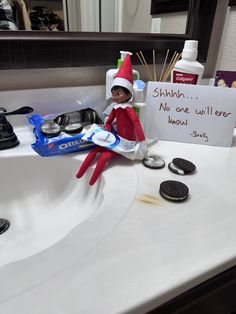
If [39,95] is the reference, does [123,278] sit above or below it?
below

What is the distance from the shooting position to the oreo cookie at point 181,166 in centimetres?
45

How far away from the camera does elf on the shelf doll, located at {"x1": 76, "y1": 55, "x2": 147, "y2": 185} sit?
1.52 ft

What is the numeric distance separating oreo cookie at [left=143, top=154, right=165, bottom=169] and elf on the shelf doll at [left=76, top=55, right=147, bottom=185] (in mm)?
14

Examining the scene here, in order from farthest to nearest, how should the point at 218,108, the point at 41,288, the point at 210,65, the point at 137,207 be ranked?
the point at 210,65 < the point at 218,108 < the point at 137,207 < the point at 41,288

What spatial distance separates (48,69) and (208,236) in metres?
0.53

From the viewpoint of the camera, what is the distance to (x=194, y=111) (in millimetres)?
558

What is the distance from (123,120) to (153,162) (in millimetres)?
104

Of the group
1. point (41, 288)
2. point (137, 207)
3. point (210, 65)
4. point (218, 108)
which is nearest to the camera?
point (41, 288)

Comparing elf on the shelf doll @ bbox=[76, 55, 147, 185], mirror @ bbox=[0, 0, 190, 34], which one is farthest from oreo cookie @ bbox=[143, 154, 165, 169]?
mirror @ bbox=[0, 0, 190, 34]

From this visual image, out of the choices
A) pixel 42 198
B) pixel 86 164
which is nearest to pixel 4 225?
pixel 42 198

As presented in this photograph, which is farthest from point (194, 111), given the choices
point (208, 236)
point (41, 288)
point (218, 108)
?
point (41, 288)

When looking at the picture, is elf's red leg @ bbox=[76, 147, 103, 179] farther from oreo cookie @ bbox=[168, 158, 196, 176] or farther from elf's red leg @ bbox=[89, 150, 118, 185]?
oreo cookie @ bbox=[168, 158, 196, 176]

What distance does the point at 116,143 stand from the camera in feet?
1.58

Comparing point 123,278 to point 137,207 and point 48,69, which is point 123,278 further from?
point 48,69
